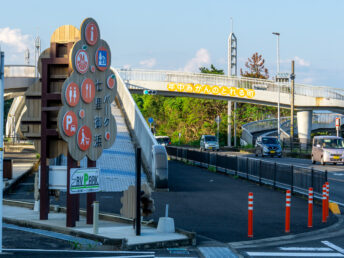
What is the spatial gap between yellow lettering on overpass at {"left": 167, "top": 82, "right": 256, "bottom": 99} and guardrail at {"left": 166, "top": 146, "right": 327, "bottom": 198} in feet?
93.1

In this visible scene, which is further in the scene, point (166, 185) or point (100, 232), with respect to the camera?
point (166, 185)

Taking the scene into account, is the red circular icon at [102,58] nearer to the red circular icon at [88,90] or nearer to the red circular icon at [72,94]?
the red circular icon at [88,90]

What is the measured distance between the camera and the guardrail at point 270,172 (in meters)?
21.8

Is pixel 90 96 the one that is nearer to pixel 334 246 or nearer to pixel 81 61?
pixel 81 61

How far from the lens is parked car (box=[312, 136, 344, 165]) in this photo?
39938mm

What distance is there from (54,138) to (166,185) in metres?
10.4

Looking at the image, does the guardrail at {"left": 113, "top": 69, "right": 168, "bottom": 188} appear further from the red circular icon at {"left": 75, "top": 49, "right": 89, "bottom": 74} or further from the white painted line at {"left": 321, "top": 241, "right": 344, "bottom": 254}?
the white painted line at {"left": 321, "top": 241, "right": 344, "bottom": 254}

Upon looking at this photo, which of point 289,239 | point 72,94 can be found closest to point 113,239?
point 72,94

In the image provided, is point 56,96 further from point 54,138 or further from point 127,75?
point 127,75

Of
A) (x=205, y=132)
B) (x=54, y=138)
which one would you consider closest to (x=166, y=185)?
(x=54, y=138)

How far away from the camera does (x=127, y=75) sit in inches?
2734

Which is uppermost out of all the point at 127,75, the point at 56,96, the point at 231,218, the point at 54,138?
the point at 127,75

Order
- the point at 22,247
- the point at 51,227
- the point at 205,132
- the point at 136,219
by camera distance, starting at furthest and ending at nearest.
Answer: the point at 205,132 < the point at 51,227 < the point at 136,219 < the point at 22,247

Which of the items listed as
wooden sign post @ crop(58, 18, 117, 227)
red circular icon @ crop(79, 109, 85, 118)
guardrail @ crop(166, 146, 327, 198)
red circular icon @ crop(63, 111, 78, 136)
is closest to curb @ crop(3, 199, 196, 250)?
wooden sign post @ crop(58, 18, 117, 227)
